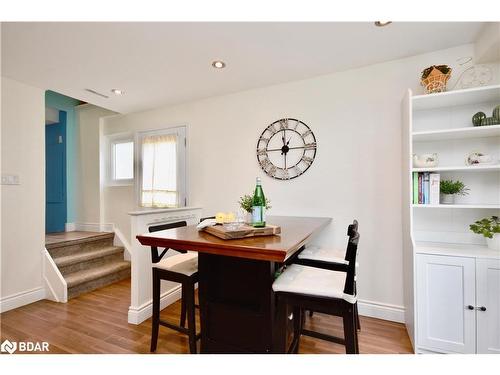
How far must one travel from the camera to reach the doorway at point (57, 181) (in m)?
4.09

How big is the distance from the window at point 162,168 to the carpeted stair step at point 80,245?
0.77 metres

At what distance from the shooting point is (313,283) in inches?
54.4

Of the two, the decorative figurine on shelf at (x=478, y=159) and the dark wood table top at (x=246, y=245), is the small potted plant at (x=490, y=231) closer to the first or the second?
the decorative figurine on shelf at (x=478, y=159)

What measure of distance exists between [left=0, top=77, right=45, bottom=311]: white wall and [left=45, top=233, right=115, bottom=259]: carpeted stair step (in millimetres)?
236

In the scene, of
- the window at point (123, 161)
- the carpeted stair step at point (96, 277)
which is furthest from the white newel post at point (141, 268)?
the window at point (123, 161)

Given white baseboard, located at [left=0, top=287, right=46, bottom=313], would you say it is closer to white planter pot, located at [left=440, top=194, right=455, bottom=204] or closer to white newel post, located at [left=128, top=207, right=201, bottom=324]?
white newel post, located at [left=128, top=207, right=201, bottom=324]

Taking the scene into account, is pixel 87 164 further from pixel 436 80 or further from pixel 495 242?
pixel 495 242

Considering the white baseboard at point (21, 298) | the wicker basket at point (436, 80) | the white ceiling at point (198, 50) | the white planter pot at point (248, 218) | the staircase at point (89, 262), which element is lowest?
the white baseboard at point (21, 298)

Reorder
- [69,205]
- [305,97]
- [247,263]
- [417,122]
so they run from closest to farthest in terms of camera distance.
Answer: [247,263] < [417,122] < [305,97] < [69,205]

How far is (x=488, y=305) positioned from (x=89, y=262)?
159 inches
